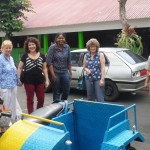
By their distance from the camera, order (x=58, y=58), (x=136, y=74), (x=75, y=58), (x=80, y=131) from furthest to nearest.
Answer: (x=75, y=58) → (x=136, y=74) → (x=58, y=58) → (x=80, y=131)

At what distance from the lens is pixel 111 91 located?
8398 millimetres

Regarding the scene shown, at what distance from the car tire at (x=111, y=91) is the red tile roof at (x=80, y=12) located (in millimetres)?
4720

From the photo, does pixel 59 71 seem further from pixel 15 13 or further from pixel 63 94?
pixel 15 13

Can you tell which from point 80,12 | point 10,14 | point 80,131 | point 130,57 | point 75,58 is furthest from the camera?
point 10,14

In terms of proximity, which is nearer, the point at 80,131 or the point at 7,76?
the point at 80,131

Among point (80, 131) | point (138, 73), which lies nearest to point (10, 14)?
point (138, 73)

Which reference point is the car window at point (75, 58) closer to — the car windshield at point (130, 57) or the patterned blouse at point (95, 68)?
the car windshield at point (130, 57)

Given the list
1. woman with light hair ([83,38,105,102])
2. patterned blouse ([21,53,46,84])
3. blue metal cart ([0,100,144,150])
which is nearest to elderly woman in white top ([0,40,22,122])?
patterned blouse ([21,53,46,84])

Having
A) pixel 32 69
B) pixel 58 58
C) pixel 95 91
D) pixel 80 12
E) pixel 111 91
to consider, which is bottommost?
pixel 111 91

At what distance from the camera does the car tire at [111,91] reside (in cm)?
831

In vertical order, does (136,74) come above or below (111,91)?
above

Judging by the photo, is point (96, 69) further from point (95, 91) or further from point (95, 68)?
point (95, 91)

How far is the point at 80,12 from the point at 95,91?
10091 mm

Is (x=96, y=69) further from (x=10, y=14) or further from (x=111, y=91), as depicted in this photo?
(x=10, y=14)
